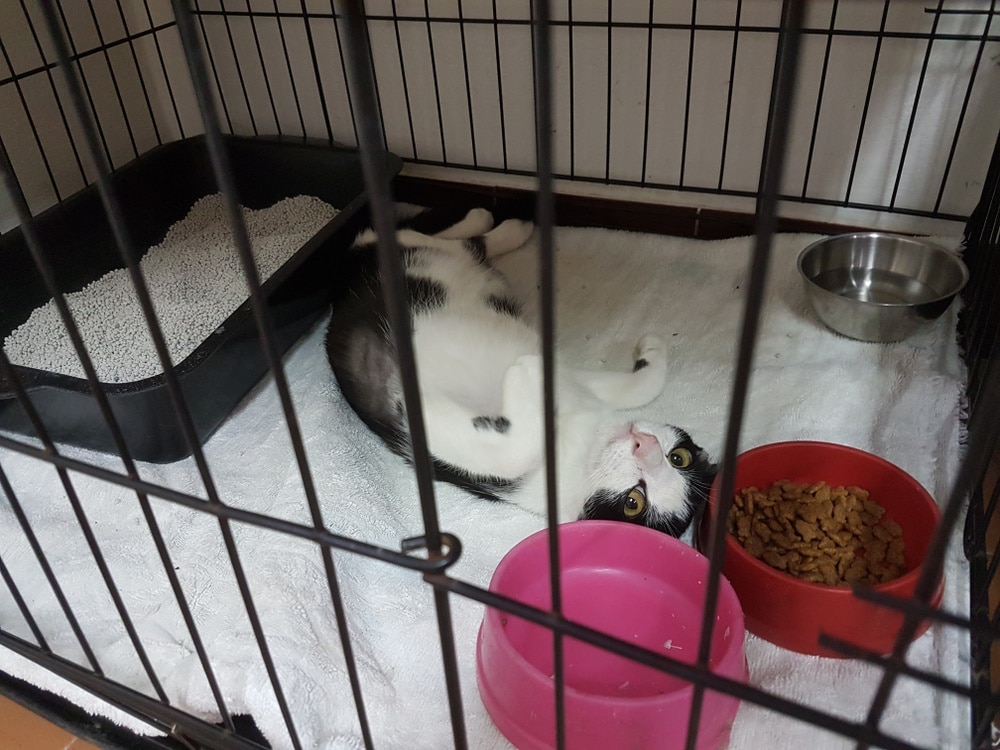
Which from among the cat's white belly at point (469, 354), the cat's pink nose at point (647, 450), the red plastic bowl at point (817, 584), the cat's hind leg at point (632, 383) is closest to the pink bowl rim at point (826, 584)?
the red plastic bowl at point (817, 584)

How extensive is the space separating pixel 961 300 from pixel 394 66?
1251 mm

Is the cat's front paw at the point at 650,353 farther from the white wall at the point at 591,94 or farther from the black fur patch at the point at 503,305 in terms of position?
the white wall at the point at 591,94

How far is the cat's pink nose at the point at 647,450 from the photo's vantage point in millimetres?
1121

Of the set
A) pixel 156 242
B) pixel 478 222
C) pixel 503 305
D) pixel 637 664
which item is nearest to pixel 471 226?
pixel 478 222

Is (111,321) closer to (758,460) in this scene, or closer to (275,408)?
(275,408)

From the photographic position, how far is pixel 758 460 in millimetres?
1107

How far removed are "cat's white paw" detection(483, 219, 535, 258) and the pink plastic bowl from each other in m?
0.82

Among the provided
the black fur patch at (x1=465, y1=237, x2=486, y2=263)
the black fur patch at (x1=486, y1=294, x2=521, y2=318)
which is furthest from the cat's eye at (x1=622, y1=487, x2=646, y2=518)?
the black fur patch at (x1=465, y1=237, x2=486, y2=263)

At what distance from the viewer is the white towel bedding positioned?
37.3 inches

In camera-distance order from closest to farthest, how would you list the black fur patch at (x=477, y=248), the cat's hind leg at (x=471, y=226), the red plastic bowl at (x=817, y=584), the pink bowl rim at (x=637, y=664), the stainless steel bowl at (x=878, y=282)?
the pink bowl rim at (x=637, y=664), the red plastic bowl at (x=817, y=584), the stainless steel bowl at (x=878, y=282), the black fur patch at (x=477, y=248), the cat's hind leg at (x=471, y=226)

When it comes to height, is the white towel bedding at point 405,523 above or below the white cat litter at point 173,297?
below

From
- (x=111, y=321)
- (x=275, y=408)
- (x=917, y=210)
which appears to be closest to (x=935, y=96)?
(x=917, y=210)

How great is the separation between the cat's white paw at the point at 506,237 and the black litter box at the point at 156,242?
0.25m

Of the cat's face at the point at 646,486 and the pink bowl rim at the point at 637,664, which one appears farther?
the cat's face at the point at 646,486
